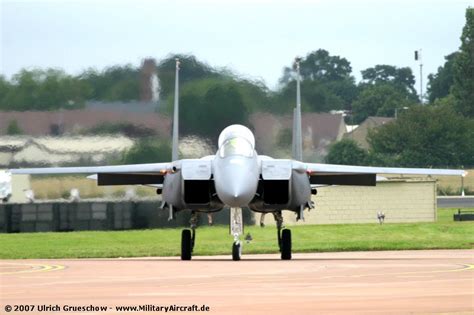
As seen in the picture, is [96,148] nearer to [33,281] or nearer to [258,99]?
[258,99]

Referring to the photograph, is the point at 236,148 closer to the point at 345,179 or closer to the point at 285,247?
the point at 285,247

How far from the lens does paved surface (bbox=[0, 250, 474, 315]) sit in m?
11.6

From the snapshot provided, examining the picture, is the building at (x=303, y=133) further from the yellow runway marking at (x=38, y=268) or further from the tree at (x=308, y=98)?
the yellow runway marking at (x=38, y=268)

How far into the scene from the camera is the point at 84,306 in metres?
11.7

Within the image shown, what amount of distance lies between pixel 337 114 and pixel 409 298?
22.0 m

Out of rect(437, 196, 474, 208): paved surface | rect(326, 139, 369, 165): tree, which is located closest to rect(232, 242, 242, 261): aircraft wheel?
rect(326, 139, 369, 165): tree

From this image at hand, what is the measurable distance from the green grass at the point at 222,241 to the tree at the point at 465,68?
42.6 metres

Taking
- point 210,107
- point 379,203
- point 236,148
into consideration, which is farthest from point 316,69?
point 236,148

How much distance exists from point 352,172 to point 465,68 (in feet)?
197

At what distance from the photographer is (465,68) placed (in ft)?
270

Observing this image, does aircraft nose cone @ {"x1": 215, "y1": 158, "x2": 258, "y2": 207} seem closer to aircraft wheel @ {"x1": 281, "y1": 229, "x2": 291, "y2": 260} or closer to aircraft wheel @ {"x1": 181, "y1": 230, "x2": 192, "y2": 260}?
aircraft wheel @ {"x1": 281, "y1": 229, "x2": 291, "y2": 260}

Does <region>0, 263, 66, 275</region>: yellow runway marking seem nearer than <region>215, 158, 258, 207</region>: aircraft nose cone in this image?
Yes

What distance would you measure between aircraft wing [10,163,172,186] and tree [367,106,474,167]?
37.4 metres

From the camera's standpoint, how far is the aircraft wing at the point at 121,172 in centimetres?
2439
